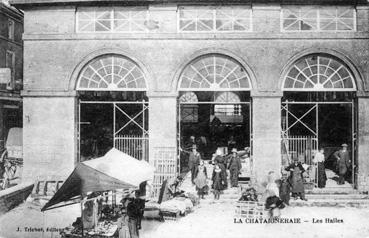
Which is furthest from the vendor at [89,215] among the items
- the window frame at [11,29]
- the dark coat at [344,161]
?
the window frame at [11,29]

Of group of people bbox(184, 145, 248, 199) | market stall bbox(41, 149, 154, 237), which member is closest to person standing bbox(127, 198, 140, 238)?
market stall bbox(41, 149, 154, 237)

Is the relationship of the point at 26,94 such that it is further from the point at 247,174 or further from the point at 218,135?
the point at 218,135

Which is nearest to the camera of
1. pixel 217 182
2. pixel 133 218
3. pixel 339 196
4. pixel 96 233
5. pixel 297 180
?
pixel 133 218

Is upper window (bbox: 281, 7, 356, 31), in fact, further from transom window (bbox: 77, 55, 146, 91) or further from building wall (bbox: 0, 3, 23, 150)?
building wall (bbox: 0, 3, 23, 150)

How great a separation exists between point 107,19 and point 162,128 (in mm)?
4985

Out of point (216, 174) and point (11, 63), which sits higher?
point (11, 63)

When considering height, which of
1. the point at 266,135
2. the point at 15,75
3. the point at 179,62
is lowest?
the point at 266,135

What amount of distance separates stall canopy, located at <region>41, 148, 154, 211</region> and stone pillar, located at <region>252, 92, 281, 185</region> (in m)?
5.77

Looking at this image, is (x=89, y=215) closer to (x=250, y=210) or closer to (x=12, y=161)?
(x=250, y=210)

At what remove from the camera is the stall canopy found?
8.24 m

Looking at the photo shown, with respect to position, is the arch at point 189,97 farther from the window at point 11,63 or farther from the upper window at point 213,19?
the window at point 11,63

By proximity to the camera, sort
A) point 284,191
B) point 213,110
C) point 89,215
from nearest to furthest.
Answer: point 89,215
point 284,191
point 213,110

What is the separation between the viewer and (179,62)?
1412 cm

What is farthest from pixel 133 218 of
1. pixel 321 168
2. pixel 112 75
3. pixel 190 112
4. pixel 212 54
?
pixel 190 112
